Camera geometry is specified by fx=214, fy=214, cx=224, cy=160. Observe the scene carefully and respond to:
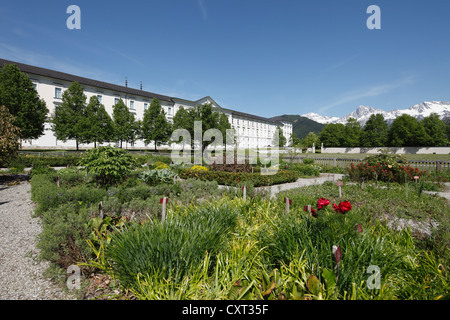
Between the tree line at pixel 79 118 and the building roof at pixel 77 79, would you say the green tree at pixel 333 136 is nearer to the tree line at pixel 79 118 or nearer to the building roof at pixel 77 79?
the building roof at pixel 77 79

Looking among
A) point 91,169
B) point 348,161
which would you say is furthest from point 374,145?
point 91,169

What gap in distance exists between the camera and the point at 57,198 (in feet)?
17.3

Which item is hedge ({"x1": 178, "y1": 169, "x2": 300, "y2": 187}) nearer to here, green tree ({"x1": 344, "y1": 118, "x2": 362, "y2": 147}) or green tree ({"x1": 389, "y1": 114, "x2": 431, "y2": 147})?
green tree ({"x1": 389, "y1": 114, "x2": 431, "y2": 147})

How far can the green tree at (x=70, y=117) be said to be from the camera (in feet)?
107

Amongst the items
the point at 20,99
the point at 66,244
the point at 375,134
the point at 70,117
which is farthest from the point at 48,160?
the point at 375,134

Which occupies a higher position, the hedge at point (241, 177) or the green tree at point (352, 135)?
the green tree at point (352, 135)

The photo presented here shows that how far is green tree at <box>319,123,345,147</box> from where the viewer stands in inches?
2579

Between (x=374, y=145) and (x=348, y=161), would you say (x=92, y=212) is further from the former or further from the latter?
(x=374, y=145)

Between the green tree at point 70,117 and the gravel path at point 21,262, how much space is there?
103 ft

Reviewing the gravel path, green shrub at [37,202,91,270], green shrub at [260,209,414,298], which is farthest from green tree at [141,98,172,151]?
green shrub at [260,209,414,298]

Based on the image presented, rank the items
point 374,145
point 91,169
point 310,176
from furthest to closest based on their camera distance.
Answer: point 374,145 < point 310,176 < point 91,169

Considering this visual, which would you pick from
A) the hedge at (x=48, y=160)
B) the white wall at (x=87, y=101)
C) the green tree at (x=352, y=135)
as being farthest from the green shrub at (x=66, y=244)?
the green tree at (x=352, y=135)

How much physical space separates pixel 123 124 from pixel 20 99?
1640cm
